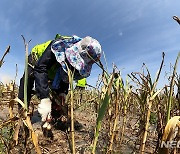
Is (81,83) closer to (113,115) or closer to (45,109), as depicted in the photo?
(45,109)

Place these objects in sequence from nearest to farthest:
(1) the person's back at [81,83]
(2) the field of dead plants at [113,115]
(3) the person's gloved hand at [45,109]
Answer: (2) the field of dead plants at [113,115] < (3) the person's gloved hand at [45,109] < (1) the person's back at [81,83]

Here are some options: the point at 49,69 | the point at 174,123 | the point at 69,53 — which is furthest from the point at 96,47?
the point at 174,123

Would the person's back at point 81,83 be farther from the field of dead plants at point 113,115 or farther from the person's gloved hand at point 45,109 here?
the person's gloved hand at point 45,109

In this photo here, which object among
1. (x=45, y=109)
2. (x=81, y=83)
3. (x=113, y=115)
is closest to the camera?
(x=113, y=115)

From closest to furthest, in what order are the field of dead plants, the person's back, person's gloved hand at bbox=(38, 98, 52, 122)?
the field of dead plants, person's gloved hand at bbox=(38, 98, 52, 122), the person's back

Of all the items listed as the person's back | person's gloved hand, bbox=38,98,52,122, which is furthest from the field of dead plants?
the person's back

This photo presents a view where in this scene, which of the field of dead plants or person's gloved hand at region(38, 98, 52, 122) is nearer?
the field of dead plants

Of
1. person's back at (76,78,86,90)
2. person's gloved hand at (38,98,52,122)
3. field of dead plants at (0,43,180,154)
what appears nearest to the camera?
field of dead plants at (0,43,180,154)

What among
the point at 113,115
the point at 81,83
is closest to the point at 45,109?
the point at 113,115

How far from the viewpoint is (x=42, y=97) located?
2.35 m

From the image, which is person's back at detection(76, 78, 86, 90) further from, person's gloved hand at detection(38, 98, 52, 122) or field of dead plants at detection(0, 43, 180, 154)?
person's gloved hand at detection(38, 98, 52, 122)

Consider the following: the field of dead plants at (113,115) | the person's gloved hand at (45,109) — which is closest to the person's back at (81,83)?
the field of dead plants at (113,115)

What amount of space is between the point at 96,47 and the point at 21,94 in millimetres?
1193

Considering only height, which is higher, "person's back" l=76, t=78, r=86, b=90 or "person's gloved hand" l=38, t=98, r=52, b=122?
"person's back" l=76, t=78, r=86, b=90
